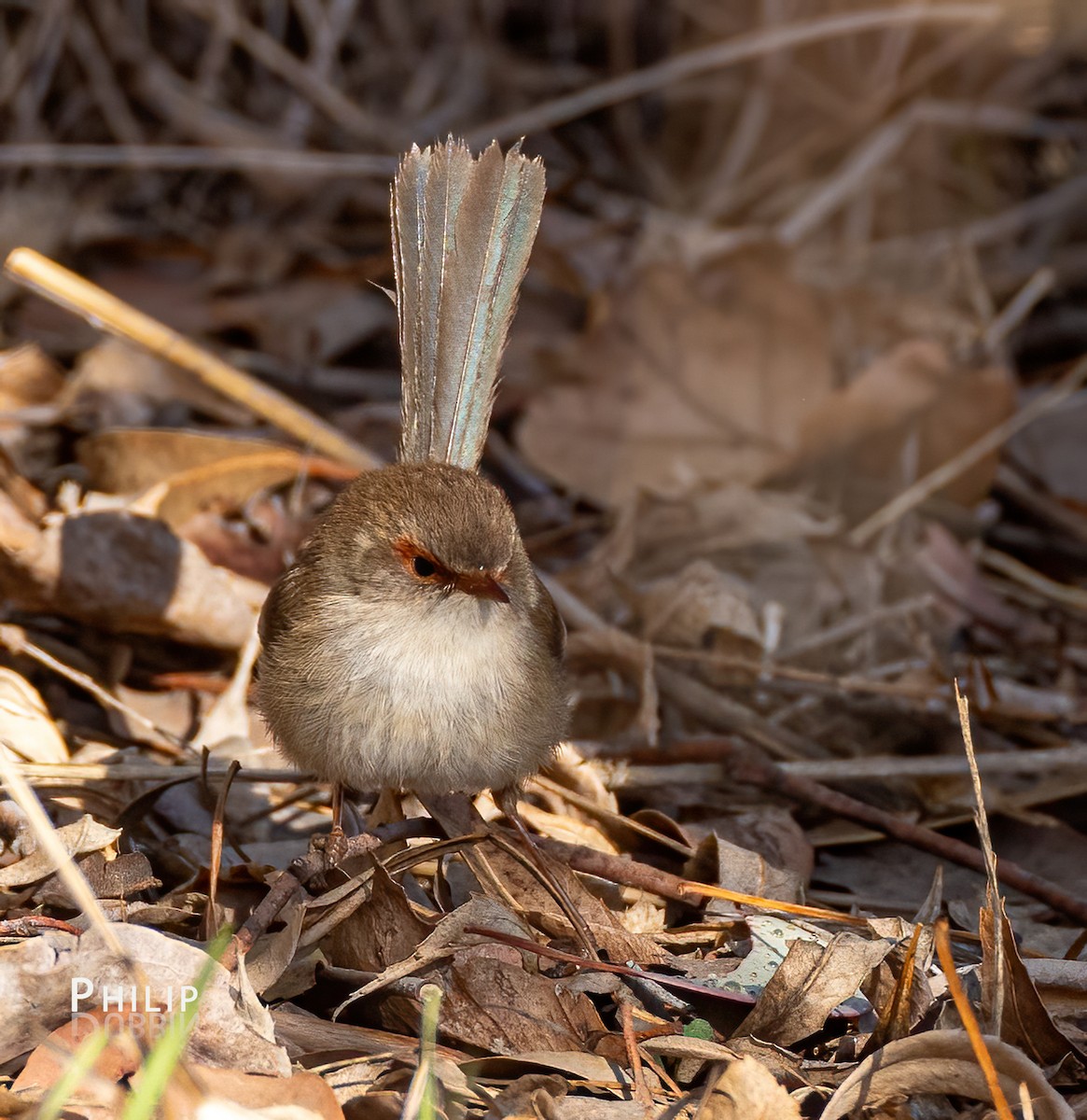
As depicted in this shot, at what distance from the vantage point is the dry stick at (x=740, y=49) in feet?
23.4

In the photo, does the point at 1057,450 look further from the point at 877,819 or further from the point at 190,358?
the point at 190,358

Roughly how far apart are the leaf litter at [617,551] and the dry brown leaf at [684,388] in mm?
24

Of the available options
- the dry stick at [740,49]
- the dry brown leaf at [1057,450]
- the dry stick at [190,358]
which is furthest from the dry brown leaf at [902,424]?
the dry stick at [190,358]

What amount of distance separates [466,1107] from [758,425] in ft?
13.6

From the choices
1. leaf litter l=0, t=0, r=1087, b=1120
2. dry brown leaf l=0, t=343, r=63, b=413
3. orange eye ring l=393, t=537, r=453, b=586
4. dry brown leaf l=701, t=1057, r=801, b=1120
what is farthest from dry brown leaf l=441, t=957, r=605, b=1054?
dry brown leaf l=0, t=343, r=63, b=413

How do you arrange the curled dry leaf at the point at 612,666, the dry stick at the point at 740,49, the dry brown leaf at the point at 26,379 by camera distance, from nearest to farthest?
1. the curled dry leaf at the point at 612,666
2. the dry brown leaf at the point at 26,379
3. the dry stick at the point at 740,49

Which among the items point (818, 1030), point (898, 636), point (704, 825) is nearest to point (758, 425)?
point (898, 636)

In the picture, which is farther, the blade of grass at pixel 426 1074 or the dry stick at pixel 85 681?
the dry stick at pixel 85 681

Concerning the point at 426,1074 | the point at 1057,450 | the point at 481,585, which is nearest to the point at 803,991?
the point at 426,1074

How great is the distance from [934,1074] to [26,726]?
253cm

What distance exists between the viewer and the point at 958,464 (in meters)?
6.14

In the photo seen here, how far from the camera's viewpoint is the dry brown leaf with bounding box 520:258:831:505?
6086 millimetres

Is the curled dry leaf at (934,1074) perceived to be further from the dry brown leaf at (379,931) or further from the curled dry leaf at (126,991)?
the curled dry leaf at (126,991)

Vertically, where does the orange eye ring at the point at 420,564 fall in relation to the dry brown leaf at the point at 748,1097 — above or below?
above
